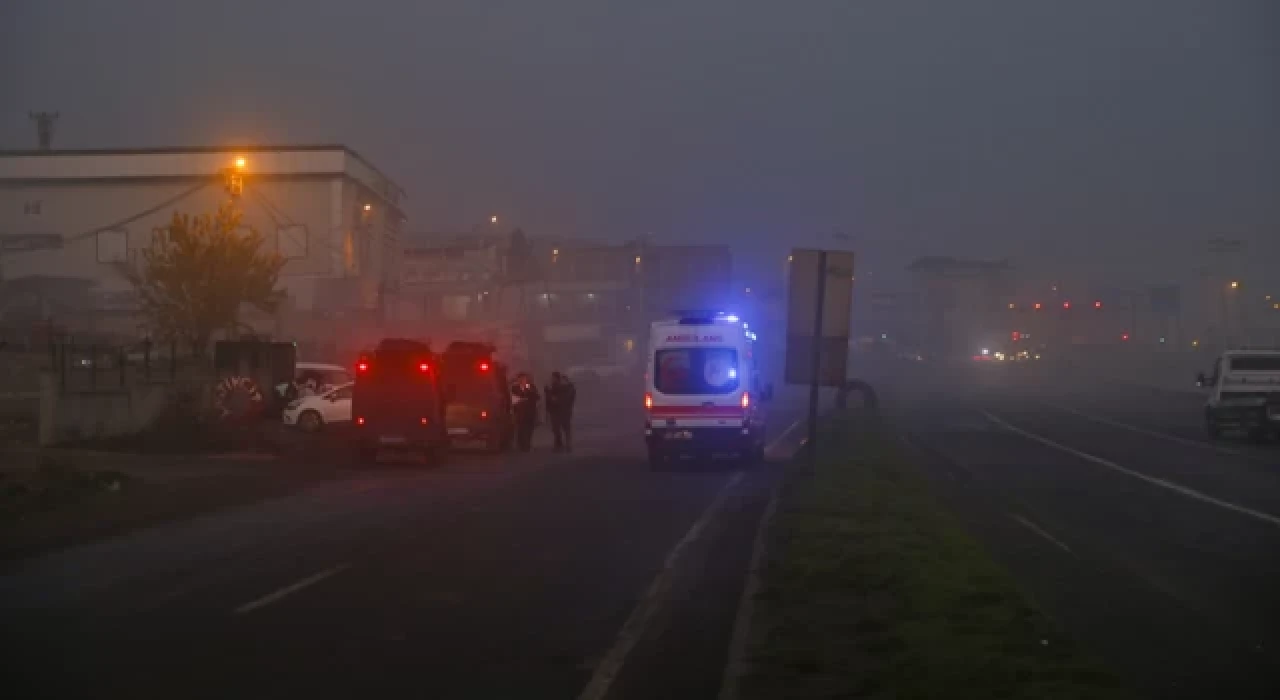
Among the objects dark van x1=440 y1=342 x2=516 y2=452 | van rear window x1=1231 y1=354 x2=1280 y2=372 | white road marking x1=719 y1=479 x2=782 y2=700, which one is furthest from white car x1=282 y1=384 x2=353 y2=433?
van rear window x1=1231 y1=354 x2=1280 y2=372

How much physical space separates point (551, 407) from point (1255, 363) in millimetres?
19322

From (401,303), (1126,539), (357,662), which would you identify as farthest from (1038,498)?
(401,303)

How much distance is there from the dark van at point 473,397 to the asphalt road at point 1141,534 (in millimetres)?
10374

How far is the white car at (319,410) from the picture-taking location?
36.9 meters

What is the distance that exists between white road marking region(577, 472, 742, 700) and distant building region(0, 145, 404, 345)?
2161 inches

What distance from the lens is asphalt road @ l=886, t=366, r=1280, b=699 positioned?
991 centimetres

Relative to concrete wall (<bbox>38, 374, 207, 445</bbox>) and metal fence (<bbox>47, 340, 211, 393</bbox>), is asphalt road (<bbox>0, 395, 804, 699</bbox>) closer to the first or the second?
concrete wall (<bbox>38, 374, 207, 445</bbox>)

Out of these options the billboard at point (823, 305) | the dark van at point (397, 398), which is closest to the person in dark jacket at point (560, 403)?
the dark van at point (397, 398)

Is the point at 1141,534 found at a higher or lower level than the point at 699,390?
lower

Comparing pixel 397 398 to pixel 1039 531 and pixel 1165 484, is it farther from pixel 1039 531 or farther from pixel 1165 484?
pixel 1165 484

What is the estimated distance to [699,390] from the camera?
2706cm

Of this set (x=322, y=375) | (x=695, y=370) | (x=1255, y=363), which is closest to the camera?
(x=695, y=370)

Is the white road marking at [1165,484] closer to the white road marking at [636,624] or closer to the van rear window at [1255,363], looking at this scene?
the van rear window at [1255,363]

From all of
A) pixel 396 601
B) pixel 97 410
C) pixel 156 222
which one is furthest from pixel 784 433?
pixel 156 222
